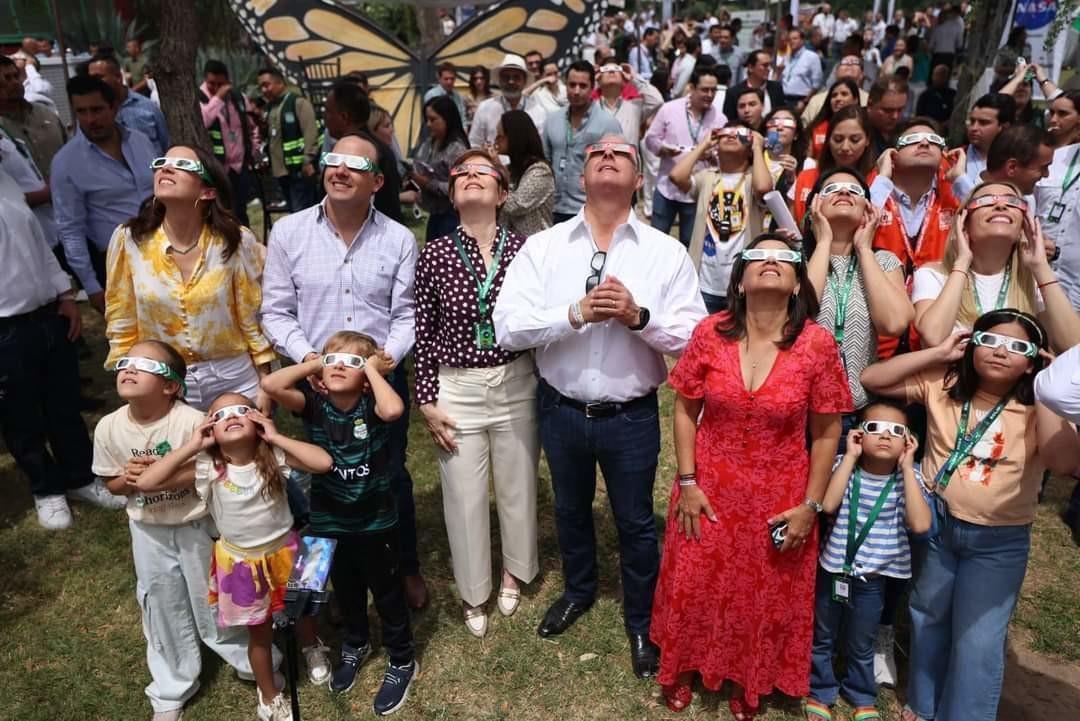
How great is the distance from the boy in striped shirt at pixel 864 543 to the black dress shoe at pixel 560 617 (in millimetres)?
1070

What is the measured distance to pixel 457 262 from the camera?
3.23 m

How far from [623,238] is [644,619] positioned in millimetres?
1641

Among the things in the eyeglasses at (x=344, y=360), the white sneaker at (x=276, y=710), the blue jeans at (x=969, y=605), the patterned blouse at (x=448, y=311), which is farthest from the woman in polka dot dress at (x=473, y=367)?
the blue jeans at (x=969, y=605)

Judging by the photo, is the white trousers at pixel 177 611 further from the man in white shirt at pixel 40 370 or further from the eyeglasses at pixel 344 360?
the man in white shirt at pixel 40 370

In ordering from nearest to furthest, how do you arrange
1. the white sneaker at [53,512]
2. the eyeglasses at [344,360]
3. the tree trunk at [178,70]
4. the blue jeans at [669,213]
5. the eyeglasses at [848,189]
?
the eyeglasses at [344,360], the eyeglasses at [848,189], the white sneaker at [53,512], the tree trunk at [178,70], the blue jeans at [669,213]

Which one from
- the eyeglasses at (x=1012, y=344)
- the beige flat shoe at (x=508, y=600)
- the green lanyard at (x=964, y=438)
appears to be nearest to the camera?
the eyeglasses at (x=1012, y=344)

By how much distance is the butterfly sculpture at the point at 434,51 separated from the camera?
11500mm

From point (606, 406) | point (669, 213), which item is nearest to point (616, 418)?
point (606, 406)

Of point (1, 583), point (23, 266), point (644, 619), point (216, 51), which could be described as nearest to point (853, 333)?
point (644, 619)

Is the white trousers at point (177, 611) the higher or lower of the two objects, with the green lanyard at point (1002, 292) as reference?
lower

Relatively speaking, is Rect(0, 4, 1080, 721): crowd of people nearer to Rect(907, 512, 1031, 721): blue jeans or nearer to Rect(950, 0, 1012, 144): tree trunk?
Rect(907, 512, 1031, 721): blue jeans

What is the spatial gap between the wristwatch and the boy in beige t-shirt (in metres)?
1.71

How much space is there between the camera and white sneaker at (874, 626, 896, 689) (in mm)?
3295

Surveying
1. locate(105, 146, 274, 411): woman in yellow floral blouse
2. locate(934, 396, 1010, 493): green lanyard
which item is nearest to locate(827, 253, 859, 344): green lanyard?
locate(934, 396, 1010, 493): green lanyard
